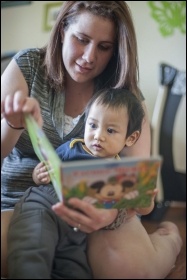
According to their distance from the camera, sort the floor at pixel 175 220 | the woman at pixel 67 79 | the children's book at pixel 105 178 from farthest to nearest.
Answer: the floor at pixel 175 220
the woman at pixel 67 79
the children's book at pixel 105 178

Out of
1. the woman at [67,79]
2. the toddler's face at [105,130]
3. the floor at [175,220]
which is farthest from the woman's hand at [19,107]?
the floor at [175,220]

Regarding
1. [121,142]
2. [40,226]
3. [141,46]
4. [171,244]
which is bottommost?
[171,244]

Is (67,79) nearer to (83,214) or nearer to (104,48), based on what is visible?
(104,48)

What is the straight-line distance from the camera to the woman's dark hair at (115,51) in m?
0.62

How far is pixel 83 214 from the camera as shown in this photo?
1.74 feet

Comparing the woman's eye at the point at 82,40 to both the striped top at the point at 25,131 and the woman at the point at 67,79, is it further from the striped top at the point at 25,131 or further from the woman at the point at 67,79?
the striped top at the point at 25,131

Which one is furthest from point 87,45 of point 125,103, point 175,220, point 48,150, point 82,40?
point 175,220

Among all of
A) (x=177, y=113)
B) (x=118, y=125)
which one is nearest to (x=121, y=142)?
(x=118, y=125)

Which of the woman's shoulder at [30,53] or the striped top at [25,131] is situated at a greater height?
the woman's shoulder at [30,53]

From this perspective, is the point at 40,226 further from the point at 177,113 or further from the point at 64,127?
the point at 177,113

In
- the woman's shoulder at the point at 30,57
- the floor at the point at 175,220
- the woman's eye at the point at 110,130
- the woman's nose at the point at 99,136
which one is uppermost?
the woman's shoulder at the point at 30,57

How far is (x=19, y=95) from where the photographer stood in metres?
0.56

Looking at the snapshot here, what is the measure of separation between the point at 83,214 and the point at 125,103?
0.21m

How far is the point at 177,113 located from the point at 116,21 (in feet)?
0.71
